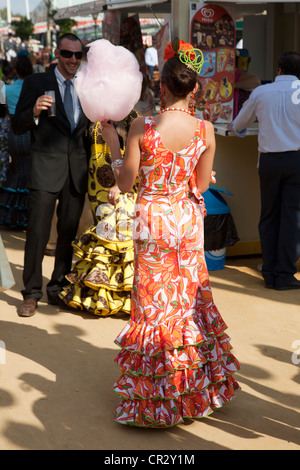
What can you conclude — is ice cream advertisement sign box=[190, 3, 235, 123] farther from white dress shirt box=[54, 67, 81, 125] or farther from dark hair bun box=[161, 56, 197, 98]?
dark hair bun box=[161, 56, 197, 98]

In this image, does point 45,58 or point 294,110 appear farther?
point 45,58

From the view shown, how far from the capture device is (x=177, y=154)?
3727mm

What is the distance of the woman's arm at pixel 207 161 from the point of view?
12.5 ft

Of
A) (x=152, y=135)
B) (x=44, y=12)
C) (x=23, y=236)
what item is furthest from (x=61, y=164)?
(x=44, y=12)

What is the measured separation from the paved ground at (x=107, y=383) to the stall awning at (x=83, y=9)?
3883 mm

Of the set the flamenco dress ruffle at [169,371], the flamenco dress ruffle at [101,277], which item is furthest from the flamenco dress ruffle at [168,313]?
the flamenco dress ruffle at [101,277]

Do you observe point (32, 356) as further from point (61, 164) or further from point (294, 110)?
point (294, 110)

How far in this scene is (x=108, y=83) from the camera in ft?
12.6

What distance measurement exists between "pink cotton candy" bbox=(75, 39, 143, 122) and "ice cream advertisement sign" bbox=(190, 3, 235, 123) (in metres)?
2.65

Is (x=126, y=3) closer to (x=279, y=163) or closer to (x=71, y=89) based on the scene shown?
(x=71, y=89)

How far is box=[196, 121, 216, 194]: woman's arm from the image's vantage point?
150 inches

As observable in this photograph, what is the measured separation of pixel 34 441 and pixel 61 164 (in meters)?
2.53

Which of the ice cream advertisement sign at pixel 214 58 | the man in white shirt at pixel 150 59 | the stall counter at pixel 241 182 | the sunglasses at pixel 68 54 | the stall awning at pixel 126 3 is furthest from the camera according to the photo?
the man in white shirt at pixel 150 59

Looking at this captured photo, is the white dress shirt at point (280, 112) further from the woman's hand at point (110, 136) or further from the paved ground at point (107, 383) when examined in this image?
the woman's hand at point (110, 136)
